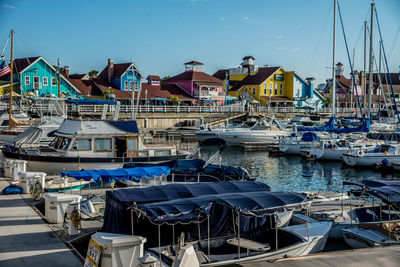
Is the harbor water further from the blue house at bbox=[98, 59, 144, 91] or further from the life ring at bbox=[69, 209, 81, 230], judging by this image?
the blue house at bbox=[98, 59, 144, 91]

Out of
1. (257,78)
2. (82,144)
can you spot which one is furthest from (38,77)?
(257,78)

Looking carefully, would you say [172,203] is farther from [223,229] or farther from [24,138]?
[24,138]

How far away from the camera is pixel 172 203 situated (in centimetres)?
1173

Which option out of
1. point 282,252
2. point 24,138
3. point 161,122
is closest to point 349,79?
point 161,122

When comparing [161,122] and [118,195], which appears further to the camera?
[161,122]

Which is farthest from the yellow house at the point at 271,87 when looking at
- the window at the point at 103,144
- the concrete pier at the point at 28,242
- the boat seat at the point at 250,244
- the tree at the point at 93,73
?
the boat seat at the point at 250,244

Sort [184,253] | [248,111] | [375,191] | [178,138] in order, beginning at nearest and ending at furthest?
[184,253] → [375,191] → [178,138] → [248,111]

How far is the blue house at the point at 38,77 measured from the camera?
60.4 m

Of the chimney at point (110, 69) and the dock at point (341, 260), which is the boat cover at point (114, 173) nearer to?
the dock at point (341, 260)

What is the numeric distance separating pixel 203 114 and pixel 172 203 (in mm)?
56036

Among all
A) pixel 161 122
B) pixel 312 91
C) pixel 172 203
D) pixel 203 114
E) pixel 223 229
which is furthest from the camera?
pixel 312 91

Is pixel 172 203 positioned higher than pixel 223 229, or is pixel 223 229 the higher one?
pixel 172 203

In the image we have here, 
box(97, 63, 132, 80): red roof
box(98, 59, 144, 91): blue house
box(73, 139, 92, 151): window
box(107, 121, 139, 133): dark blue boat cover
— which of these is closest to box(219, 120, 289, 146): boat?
box(98, 59, 144, 91): blue house

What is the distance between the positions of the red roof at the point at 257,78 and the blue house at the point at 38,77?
35.9m
